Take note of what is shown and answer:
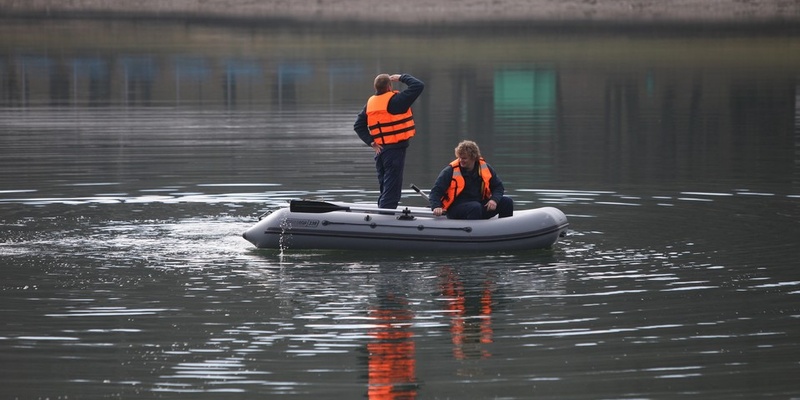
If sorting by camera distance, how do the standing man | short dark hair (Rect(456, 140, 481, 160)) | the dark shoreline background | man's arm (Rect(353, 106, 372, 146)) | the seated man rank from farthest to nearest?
the dark shoreline background → man's arm (Rect(353, 106, 372, 146)) → the standing man → the seated man → short dark hair (Rect(456, 140, 481, 160))

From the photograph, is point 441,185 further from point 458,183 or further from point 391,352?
point 391,352

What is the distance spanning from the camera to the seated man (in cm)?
1520

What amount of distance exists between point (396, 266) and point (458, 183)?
1247mm

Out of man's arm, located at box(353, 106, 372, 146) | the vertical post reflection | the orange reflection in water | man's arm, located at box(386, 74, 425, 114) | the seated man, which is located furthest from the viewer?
man's arm, located at box(353, 106, 372, 146)

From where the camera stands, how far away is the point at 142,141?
1088 inches

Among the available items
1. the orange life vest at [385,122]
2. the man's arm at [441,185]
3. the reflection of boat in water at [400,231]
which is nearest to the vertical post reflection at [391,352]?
the reflection of boat in water at [400,231]

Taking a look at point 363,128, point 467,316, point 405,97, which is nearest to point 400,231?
point 405,97

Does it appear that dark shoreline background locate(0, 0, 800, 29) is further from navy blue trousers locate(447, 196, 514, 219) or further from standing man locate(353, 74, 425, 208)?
navy blue trousers locate(447, 196, 514, 219)

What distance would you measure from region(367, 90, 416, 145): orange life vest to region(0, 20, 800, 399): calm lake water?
160 cm

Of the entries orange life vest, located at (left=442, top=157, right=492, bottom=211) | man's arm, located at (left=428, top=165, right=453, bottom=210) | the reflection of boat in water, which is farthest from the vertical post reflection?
orange life vest, located at (left=442, top=157, right=492, bottom=211)

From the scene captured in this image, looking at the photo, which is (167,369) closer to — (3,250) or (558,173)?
(3,250)

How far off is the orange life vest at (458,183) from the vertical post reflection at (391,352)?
2.42 meters

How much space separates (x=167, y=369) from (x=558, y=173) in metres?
12.1

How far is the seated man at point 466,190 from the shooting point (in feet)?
49.9
